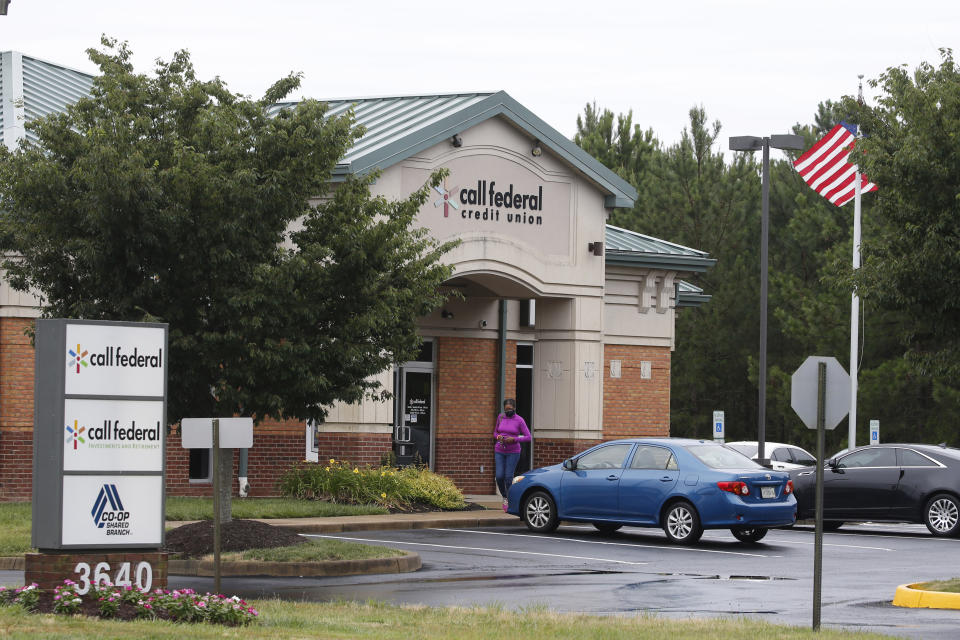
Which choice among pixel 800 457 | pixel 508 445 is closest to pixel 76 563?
pixel 508 445

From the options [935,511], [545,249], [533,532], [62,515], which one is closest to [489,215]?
[545,249]

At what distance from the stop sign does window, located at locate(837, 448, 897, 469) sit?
1120cm

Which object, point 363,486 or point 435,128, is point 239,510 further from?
point 435,128

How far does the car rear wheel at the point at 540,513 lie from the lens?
21.2 meters

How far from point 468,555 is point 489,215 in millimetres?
9300

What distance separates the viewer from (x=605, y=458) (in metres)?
20.8

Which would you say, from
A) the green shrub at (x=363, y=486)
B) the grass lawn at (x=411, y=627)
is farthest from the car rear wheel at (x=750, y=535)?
the grass lawn at (x=411, y=627)

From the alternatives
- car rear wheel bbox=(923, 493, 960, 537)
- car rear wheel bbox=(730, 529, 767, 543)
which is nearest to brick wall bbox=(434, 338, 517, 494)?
car rear wheel bbox=(730, 529, 767, 543)

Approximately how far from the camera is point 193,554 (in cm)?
1641

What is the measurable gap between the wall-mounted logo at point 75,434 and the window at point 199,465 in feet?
41.3

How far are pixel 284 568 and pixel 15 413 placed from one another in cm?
886

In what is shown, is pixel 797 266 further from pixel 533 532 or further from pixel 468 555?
pixel 468 555

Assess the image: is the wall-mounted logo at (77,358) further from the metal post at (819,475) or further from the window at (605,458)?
the window at (605,458)

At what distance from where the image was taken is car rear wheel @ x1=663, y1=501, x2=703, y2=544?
64.3 ft
